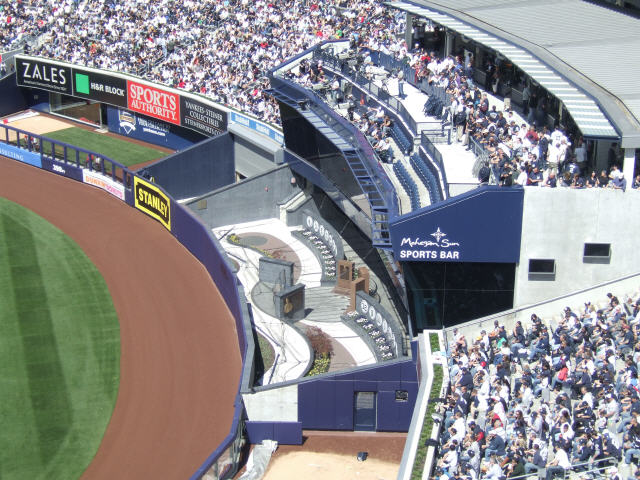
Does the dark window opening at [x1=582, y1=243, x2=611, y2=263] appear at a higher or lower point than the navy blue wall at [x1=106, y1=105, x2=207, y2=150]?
lower

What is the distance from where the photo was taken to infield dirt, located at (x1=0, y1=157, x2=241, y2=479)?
840 inches

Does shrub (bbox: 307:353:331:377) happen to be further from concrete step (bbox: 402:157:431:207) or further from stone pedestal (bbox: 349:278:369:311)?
concrete step (bbox: 402:157:431:207)

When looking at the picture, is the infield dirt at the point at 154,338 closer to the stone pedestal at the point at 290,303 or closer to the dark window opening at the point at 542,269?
the stone pedestal at the point at 290,303

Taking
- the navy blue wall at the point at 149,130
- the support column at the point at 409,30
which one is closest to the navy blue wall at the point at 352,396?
the support column at the point at 409,30

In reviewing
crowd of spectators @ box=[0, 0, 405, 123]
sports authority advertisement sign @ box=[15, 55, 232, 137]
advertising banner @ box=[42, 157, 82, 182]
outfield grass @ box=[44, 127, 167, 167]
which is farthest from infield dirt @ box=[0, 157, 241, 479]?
crowd of spectators @ box=[0, 0, 405, 123]

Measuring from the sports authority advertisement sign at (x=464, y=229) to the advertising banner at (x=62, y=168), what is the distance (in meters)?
21.3

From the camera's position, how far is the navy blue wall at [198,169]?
38219 mm

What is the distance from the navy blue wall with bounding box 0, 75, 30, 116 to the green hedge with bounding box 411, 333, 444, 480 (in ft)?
123

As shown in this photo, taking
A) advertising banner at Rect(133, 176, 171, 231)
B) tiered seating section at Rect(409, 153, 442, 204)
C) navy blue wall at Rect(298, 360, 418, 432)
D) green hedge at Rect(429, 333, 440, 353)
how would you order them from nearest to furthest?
green hedge at Rect(429, 333, 440, 353)
navy blue wall at Rect(298, 360, 418, 432)
tiered seating section at Rect(409, 153, 442, 204)
advertising banner at Rect(133, 176, 171, 231)

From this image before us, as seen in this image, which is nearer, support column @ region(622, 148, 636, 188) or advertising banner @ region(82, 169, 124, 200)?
support column @ region(622, 148, 636, 188)

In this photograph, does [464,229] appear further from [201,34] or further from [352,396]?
[201,34]

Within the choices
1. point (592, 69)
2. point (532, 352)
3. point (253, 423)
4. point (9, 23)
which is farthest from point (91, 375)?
point (9, 23)

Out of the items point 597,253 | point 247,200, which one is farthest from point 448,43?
point 597,253

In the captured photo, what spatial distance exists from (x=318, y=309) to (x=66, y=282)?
27.2 ft
